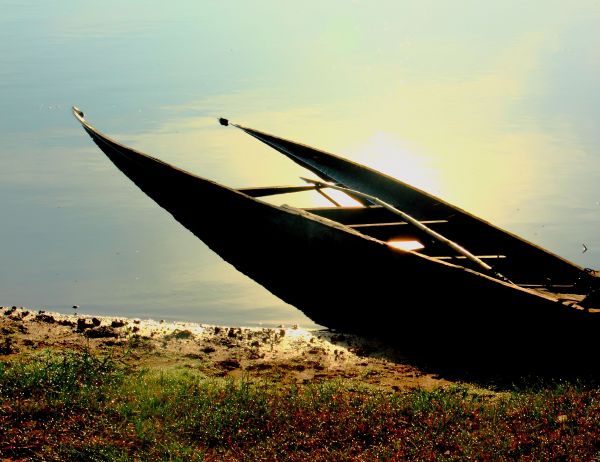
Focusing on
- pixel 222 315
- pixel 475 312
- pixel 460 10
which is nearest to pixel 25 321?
pixel 222 315

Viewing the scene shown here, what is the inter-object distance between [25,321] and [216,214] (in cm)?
268

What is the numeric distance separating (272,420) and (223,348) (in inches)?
103

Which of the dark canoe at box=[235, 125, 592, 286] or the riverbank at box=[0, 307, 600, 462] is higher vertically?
the dark canoe at box=[235, 125, 592, 286]

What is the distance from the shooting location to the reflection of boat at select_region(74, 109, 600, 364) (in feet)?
28.6

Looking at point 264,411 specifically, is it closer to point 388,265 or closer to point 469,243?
point 388,265

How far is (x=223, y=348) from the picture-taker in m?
9.88

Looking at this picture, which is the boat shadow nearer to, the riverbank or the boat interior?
the riverbank

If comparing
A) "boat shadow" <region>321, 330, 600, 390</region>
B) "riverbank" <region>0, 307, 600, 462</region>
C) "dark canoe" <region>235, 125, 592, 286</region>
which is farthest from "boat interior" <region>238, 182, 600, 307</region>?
"riverbank" <region>0, 307, 600, 462</region>

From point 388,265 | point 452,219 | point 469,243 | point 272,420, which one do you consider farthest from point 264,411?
point 452,219

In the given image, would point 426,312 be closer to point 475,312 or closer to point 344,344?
point 475,312

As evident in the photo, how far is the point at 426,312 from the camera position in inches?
363

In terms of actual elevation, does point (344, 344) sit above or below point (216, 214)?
below

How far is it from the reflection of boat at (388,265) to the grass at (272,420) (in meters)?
0.92

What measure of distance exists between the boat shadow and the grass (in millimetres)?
445
